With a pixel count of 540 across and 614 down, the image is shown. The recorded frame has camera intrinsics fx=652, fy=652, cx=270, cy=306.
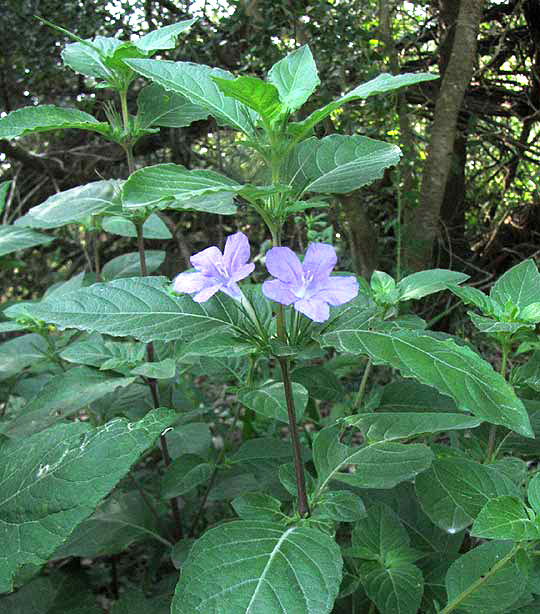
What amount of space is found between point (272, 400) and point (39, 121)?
0.67 meters

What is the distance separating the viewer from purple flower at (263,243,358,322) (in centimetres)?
92

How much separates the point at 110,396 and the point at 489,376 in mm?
1008

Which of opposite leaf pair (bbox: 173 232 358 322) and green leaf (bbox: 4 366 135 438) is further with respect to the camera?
green leaf (bbox: 4 366 135 438)

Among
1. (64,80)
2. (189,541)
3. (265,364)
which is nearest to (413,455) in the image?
(189,541)

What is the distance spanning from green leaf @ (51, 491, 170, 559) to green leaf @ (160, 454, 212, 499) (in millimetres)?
193

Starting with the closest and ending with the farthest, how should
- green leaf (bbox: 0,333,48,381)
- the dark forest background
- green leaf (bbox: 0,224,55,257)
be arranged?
green leaf (bbox: 0,333,48,381)
green leaf (bbox: 0,224,55,257)
the dark forest background

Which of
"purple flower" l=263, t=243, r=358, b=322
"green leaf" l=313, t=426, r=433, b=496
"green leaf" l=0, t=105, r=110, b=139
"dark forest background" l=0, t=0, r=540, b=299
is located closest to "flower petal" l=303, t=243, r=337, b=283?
"purple flower" l=263, t=243, r=358, b=322

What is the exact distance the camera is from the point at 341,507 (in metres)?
1.02

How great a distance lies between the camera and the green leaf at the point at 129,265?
6.00 ft

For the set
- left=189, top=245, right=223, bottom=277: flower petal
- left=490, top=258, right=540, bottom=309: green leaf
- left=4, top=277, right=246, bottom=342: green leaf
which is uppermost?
left=189, top=245, right=223, bottom=277: flower petal

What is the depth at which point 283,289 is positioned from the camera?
3.06 ft

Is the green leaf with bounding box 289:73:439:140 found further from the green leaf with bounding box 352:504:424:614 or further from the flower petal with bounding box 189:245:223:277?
the green leaf with bounding box 352:504:424:614

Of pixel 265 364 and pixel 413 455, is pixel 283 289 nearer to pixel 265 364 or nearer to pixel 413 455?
pixel 413 455

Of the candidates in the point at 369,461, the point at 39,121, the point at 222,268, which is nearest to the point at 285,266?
the point at 222,268
